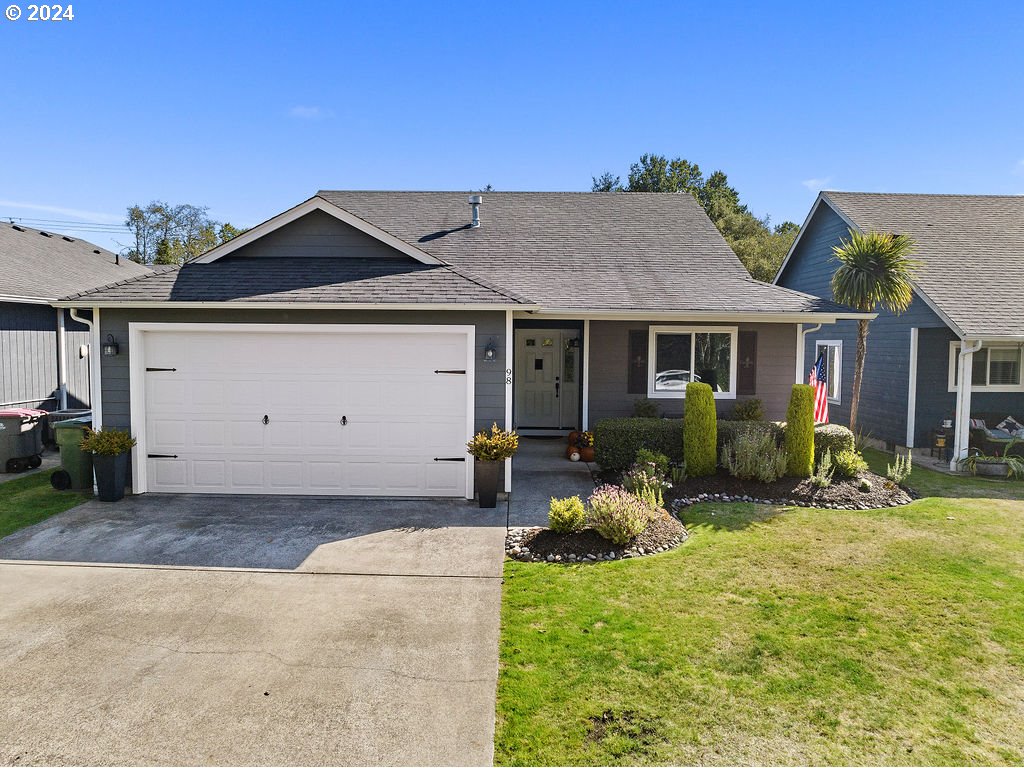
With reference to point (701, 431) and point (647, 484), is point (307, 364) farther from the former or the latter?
point (701, 431)

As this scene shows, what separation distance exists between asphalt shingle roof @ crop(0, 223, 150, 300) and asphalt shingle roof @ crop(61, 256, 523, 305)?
206 inches

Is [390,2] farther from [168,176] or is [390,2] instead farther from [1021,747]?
[168,176]

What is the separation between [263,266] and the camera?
9.45 metres

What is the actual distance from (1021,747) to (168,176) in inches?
1442

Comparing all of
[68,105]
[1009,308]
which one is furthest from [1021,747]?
[68,105]

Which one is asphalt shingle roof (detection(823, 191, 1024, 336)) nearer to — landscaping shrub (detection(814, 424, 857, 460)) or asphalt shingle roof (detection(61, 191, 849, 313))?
asphalt shingle roof (detection(61, 191, 849, 313))

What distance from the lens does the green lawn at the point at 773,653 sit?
3.51 m

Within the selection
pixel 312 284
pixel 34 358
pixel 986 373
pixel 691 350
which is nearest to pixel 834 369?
pixel 986 373

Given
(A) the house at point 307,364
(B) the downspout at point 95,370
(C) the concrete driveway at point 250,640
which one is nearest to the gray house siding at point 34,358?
(B) the downspout at point 95,370

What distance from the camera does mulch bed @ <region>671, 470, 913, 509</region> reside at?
8.52 metres

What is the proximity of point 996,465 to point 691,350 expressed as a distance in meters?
5.32

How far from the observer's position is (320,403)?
8.71 metres

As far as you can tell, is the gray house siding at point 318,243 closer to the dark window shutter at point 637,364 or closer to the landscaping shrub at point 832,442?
the dark window shutter at point 637,364

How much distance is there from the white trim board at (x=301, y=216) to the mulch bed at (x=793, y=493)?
5058 mm
